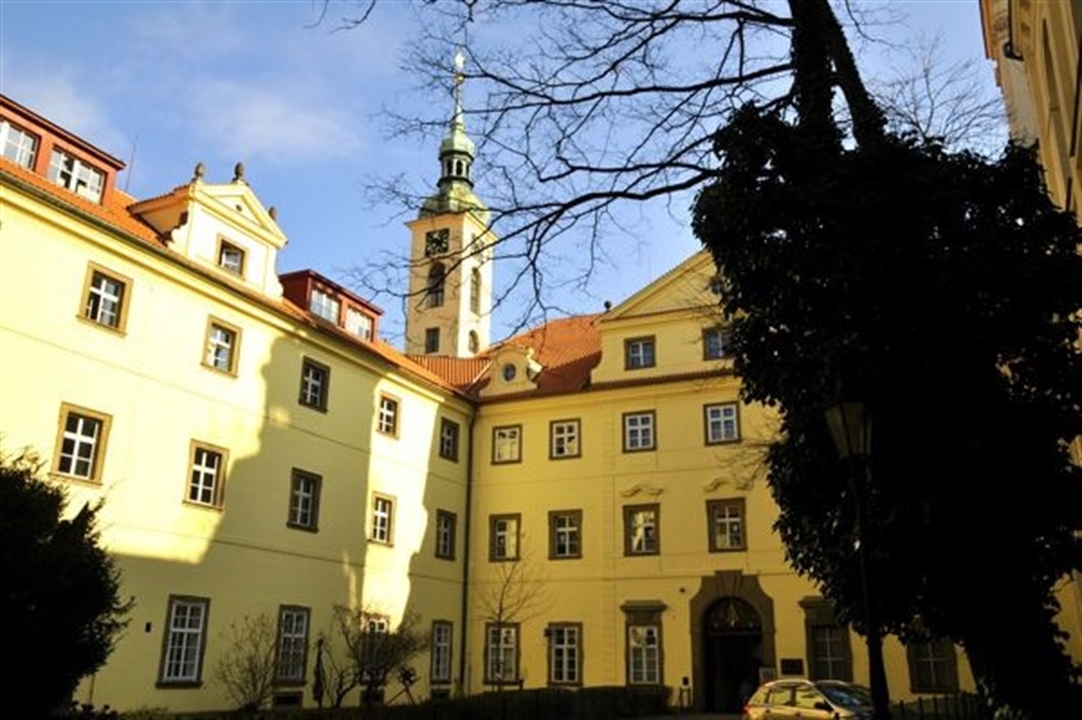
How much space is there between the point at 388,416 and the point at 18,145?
12591 millimetres

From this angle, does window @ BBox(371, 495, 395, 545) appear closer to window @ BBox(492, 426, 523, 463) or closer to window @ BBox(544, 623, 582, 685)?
window @ BBox(492, 426, 523, 463)

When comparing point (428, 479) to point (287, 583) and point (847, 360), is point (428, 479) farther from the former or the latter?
point (847, 360)

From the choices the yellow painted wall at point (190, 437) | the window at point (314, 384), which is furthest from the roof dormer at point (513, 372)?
the window at point (314, 384)

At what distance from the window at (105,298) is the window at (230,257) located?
11.4 ft

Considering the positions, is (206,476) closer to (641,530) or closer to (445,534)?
(445,534)

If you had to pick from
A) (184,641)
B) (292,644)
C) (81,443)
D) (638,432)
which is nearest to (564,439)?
(638,432)

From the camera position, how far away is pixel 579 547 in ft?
97.8

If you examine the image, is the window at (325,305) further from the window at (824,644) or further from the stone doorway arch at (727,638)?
the window at (824,644)

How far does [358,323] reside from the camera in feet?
97.3

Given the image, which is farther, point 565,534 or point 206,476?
point 565,534

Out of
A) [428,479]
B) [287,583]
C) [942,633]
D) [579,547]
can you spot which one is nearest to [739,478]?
[579,547]

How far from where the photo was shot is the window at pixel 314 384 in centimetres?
→ 2522

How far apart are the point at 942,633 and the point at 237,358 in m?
17.7

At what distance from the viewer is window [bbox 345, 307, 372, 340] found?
2902cm
